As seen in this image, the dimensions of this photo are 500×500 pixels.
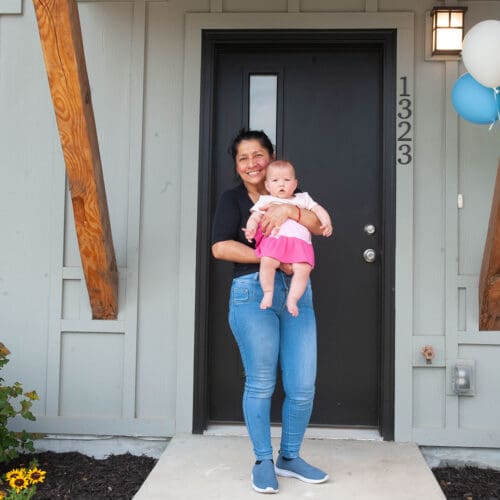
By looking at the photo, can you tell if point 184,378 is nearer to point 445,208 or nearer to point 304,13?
point 445,208

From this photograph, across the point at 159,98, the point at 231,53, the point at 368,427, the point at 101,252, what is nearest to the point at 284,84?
the point at 231,53

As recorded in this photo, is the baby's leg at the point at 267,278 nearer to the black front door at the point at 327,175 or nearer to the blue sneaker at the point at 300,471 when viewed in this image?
the blue sneaker at the point at 300,471

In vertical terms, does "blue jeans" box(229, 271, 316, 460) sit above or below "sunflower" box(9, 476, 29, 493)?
above

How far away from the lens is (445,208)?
349 cm

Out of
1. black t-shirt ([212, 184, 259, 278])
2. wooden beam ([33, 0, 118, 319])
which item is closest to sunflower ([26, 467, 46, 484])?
wooden beam ([33, 0, 118, 319])

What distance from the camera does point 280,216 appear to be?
253cm

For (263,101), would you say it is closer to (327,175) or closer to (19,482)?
(327,175)

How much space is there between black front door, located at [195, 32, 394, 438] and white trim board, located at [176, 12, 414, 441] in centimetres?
7

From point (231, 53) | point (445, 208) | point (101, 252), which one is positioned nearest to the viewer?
point (101, 252)

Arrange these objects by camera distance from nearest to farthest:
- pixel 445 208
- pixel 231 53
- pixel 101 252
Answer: pixel 101 252
pixel 445 208
pixel 231 53

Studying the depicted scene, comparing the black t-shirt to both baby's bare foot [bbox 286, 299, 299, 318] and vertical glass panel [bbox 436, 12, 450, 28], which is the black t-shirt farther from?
vertical glass panel [bbox 436, 12, 450, 28]

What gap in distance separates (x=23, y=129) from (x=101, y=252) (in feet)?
3.30

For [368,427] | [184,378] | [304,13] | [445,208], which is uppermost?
[304,13]

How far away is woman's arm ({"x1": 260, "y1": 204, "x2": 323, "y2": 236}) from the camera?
8.30ft
